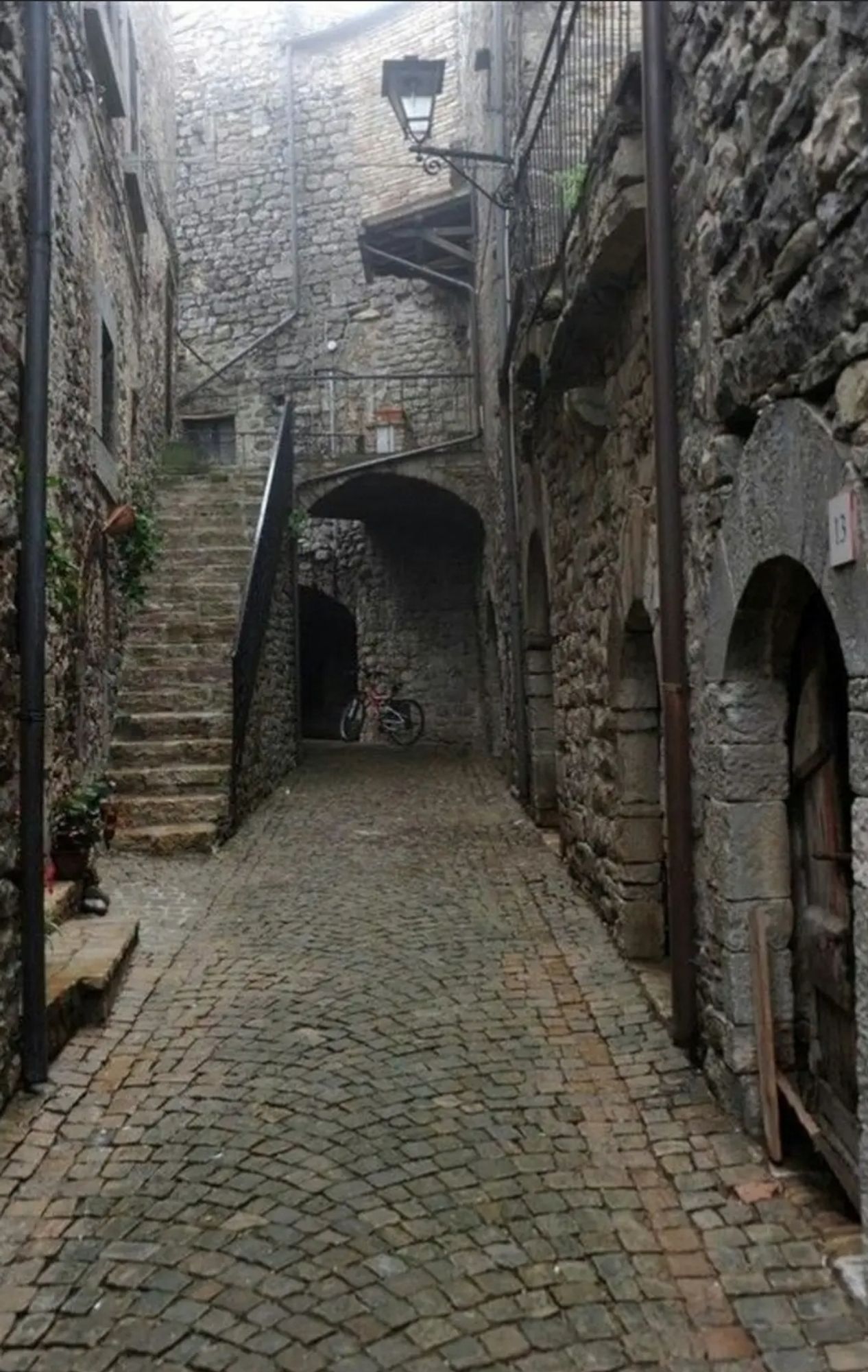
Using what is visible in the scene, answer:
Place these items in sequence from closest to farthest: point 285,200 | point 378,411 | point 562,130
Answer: point 562,130 < point 378,411 < point 285,200

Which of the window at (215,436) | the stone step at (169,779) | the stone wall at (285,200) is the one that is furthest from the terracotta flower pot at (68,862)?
the window at (215,436)

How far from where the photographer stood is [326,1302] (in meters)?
2.40

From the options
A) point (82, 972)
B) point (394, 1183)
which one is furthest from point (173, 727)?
point (394, 1183)

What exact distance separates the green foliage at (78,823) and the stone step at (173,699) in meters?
2.64

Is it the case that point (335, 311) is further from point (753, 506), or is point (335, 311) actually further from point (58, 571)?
point (753, 506)

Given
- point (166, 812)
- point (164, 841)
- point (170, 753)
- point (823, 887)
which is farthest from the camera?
point (170, 753)

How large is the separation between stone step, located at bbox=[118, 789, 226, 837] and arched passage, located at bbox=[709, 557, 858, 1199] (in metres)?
4.71

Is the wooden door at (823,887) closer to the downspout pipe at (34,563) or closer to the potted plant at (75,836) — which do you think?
the downspout pipe at (34,563)

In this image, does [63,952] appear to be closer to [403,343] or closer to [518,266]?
[518,266]

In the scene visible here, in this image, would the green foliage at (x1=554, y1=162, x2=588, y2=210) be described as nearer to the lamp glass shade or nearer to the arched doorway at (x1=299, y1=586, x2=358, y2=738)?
the lamp glass shade

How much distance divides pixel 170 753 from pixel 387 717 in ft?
21.3

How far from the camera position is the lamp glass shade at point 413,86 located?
7.80 meters

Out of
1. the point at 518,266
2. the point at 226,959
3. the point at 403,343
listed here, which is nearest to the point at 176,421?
the point at 403,343

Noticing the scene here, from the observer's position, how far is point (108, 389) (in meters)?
8.07
